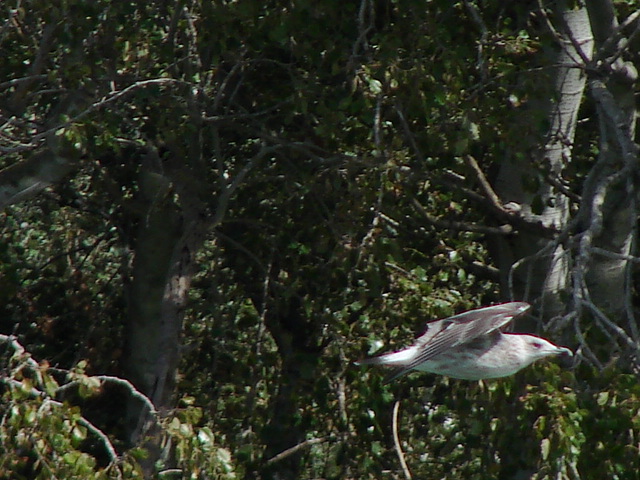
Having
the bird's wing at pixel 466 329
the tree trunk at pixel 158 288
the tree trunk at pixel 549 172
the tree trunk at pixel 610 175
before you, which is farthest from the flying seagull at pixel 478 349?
the tree trunk at pixel 158 288

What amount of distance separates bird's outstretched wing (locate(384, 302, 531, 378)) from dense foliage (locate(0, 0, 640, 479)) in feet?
0.64

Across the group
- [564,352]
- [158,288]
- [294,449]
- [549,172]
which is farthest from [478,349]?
[158,288]

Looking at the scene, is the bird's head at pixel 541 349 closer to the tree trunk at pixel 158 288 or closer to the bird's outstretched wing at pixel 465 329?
the bird's outstretched wing at pixel 465 329

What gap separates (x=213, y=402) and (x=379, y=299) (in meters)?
1.26

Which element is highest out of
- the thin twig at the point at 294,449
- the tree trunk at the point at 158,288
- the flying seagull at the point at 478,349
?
the flying seagull at the point at 478,349

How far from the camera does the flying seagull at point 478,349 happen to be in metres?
4.04

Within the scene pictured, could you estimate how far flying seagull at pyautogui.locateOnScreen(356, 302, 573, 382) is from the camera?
4039 mm

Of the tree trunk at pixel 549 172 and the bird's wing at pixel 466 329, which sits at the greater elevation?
the bird's wing at pixel 466 329

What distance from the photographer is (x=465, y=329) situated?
13.4ft

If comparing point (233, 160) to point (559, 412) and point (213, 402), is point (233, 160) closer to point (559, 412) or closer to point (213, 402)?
point (213, 402)

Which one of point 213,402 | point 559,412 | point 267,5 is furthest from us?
point 213,402

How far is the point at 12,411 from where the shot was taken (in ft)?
13.5

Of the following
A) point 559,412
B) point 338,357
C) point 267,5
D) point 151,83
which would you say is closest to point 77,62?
point 151,83

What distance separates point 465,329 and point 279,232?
2.34m
